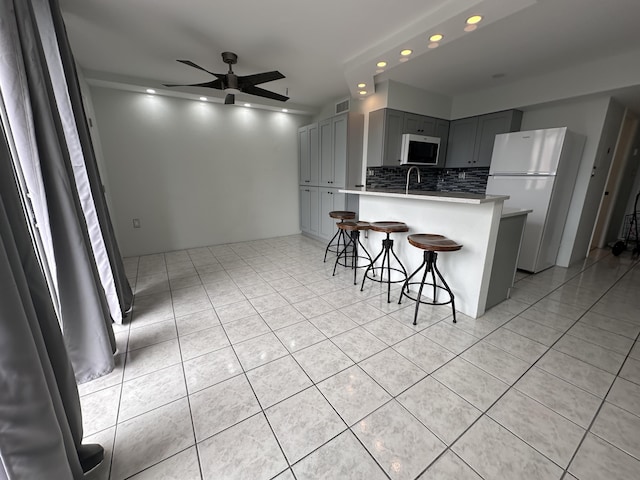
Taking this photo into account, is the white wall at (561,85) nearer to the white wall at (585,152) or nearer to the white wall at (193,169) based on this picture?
the white wall at (585,152)

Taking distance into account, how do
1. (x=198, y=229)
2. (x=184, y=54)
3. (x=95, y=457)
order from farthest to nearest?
(x=198, y=229), (x=184, y=54), (x=95, y=457)

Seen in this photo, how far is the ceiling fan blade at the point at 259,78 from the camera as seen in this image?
253 centimetres

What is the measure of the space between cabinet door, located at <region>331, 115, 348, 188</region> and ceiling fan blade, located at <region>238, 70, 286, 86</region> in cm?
158

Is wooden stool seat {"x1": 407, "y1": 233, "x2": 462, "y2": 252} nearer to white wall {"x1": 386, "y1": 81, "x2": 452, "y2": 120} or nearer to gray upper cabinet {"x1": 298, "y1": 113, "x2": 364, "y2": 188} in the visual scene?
gray upper cabinet {"x1": 298, "y1": 113, "x2": 364, "y2": 188}

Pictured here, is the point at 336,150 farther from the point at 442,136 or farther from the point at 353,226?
the point at 442,136

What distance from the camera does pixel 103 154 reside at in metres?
3.60

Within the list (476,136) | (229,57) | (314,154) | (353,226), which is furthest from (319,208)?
(476,136)

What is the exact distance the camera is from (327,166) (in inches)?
172

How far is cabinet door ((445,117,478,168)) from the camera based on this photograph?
4156 millimetres

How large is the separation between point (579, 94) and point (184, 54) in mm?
4681

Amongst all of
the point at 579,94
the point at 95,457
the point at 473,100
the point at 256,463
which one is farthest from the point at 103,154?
the point at 579,94

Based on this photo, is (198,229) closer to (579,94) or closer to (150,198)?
(150,198)

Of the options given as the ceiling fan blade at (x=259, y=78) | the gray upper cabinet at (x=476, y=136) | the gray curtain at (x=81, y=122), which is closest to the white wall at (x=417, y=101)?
the gray upper cabinet at (x=476, y=136)

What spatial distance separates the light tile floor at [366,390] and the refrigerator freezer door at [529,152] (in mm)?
1538
